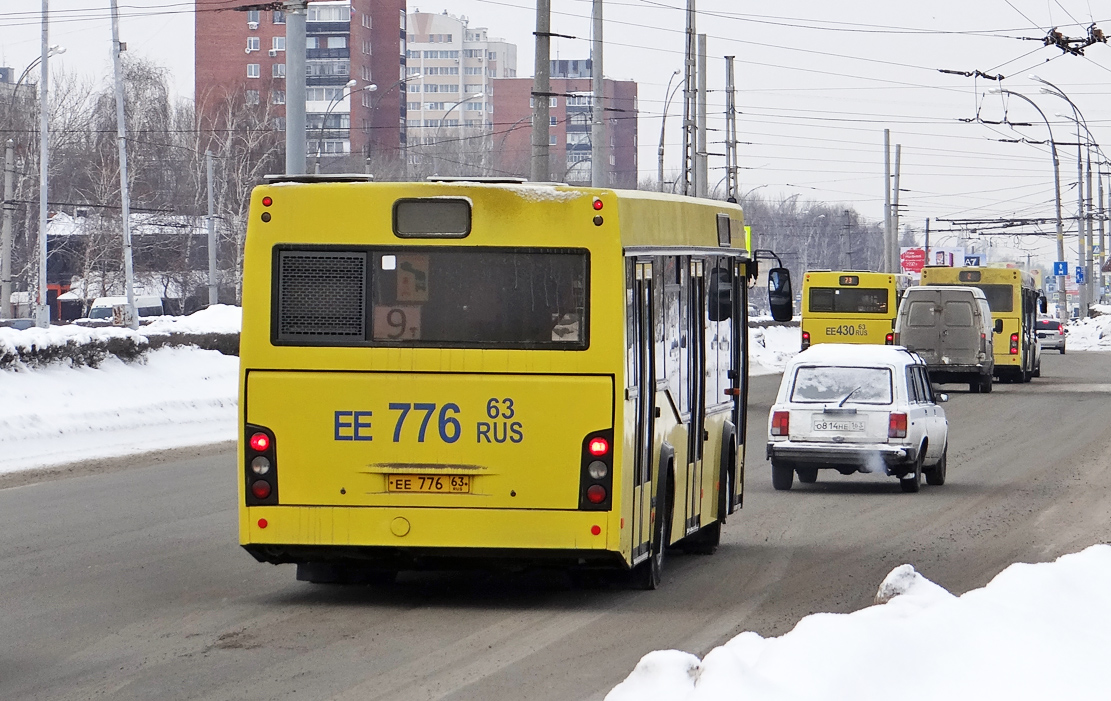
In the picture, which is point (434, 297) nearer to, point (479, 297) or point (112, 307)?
point (479, 297)

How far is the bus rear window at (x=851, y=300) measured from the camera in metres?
43.3

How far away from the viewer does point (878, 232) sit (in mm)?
173750

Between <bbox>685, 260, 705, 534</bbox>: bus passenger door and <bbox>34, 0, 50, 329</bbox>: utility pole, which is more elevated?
<bbox>34, 0, 50, 329</bbox>: utility pole

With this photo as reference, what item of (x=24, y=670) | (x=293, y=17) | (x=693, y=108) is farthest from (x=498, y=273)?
(x=693, y=108)

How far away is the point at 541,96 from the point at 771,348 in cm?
3969

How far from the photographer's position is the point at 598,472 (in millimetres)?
9594

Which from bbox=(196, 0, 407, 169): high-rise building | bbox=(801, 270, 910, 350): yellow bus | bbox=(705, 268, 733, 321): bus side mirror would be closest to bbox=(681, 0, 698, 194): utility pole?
bbox=(801, 270, 910, 350): yellow bus

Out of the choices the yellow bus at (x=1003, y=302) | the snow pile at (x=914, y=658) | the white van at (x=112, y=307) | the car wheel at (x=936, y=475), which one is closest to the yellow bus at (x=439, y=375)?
the snow pile at (x=914, y=658)

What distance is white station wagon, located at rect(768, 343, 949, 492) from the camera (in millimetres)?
18719

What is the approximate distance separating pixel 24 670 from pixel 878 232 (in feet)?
558

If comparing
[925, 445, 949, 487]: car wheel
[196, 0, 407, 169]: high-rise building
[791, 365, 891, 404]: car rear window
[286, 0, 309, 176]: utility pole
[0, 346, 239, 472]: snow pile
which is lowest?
[925, 445, 949, 487]: car wheel

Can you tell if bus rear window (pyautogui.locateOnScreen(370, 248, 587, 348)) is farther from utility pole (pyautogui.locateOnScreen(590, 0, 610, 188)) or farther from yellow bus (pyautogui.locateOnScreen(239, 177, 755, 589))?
utility pole (pyautogui.locateOnScreen(590, 0, 610, 188))

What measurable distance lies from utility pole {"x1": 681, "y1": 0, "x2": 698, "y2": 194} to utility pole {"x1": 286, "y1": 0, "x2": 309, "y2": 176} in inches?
681

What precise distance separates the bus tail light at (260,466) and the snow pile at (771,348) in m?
41.5
